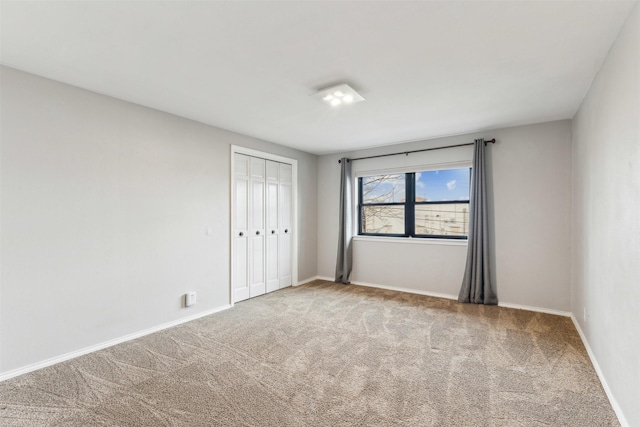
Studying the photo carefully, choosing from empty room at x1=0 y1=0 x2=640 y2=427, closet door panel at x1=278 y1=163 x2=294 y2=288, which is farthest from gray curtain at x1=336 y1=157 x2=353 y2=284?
closet door panel at x1=278 y1=163 x2=294 y2=288

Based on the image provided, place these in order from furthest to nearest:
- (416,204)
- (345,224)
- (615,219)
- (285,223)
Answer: (345,224), (285,223), (416,204), (615,219)

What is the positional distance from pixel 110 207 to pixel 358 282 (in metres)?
3.88

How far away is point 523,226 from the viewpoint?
3988 millimetres

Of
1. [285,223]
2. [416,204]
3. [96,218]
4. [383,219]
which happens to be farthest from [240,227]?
[416,204]

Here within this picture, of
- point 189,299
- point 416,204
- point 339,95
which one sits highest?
point 339,95

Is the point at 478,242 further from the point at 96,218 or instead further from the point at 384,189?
the point at 96,218

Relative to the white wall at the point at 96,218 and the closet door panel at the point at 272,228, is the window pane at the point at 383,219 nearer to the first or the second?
the closet door panel at the point at 272,228

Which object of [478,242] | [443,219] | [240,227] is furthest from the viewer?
[443,219]

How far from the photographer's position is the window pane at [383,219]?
16.8 ft

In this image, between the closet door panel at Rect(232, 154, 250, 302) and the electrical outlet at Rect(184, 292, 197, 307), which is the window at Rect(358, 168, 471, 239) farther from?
the electrical outlet at Rect(184, 292, 197, 307)

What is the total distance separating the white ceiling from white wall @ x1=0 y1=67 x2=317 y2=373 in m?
0.30

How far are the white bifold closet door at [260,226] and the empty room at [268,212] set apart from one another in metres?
0.05

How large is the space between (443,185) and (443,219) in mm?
529

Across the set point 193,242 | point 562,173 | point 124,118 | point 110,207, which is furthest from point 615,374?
A: point 124,118
